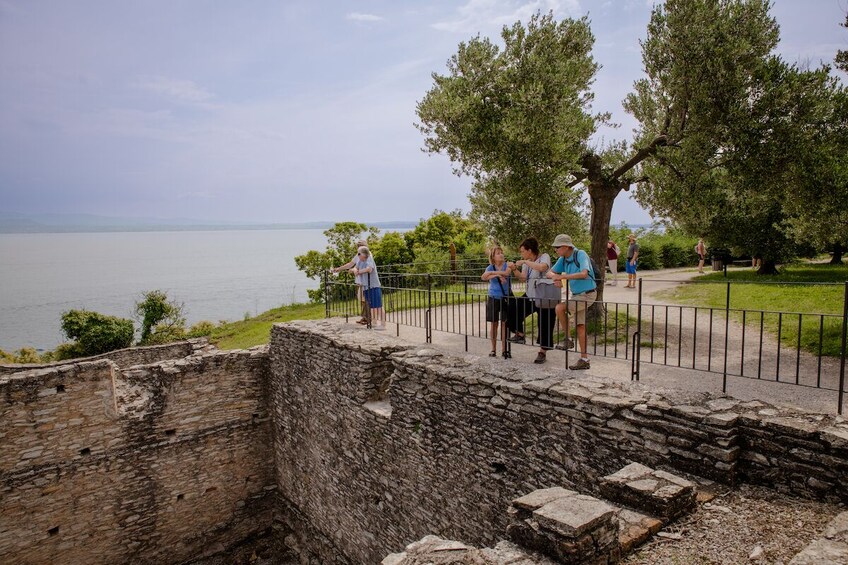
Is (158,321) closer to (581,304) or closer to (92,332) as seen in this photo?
(92,332)

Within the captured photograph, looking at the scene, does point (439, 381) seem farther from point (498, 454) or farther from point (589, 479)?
point (589, 479)

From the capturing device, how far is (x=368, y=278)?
13.3 meters

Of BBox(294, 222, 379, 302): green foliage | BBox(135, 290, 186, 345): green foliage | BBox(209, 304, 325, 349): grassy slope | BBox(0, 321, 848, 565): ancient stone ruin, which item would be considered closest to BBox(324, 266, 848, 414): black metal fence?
BBox(0, 321, 848, 565): ancient stone ruin

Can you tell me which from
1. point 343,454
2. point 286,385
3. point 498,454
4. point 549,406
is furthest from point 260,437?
point 549,406

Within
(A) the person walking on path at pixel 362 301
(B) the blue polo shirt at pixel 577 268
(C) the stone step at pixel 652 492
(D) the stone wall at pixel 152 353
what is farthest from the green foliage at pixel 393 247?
(C) the stone step at pixel 652 492

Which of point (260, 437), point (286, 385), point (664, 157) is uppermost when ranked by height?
point (664, 157)

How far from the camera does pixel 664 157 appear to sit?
12.5 meters

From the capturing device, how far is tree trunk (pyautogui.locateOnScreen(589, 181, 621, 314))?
14.0 meters

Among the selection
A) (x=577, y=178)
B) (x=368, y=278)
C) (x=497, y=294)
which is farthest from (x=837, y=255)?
(x=368, y=278)

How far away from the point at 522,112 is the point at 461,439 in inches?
293

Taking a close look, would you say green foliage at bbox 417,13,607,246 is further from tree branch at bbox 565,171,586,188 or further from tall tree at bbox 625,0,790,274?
tall tree at bbox 625,0,790,274

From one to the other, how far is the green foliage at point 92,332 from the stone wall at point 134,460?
12214 millimetres

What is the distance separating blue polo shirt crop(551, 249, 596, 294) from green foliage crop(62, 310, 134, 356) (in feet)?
71.2

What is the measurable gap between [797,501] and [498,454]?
363 centimetres
